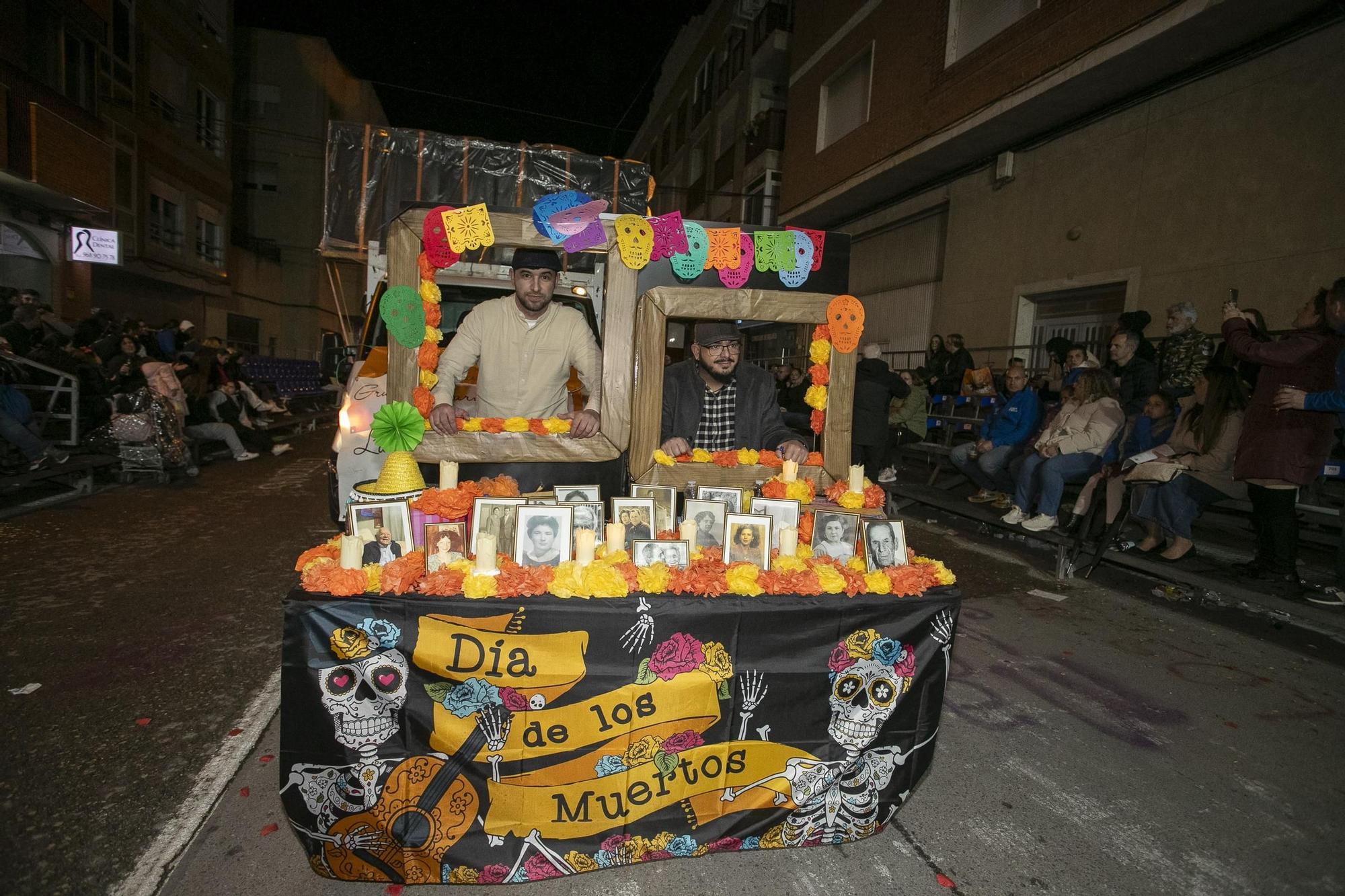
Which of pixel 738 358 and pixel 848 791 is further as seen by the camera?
pixel 738 358

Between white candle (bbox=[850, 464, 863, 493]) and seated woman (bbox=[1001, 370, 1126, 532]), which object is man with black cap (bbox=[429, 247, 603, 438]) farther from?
seated woman (bbox=[1001, 370, 1126, 532])

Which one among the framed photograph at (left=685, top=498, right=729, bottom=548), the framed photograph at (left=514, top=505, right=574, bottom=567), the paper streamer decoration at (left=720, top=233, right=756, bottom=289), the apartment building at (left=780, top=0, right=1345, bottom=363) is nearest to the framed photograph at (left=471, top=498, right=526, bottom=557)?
the framed photograph at (left=514, top=505, right=574, bottom=567)

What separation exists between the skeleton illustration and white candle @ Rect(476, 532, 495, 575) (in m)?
1.15

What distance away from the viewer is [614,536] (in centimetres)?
227

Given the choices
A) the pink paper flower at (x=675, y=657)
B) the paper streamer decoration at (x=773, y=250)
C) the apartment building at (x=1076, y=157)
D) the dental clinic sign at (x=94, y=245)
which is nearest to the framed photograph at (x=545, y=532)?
the pink paper flower at (x=675, y=657)

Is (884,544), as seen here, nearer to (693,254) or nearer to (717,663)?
(717,663)

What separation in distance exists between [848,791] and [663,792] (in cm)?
66

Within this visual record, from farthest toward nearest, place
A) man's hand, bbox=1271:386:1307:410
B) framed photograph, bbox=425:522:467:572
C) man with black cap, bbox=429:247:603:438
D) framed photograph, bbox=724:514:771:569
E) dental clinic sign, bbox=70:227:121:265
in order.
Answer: dental clinic sign, bbox=70:227:121:265 → man's hand, bbox=1271:386:1307:410 → man with black cap, bbox=429:247:603:438 → framed photograph, bbox=724:514:771:569 → framed photograph, bbox=425:522:467:572

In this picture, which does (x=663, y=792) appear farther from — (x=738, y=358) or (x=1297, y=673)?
(x=1297, y=673)

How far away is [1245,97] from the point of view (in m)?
7.45

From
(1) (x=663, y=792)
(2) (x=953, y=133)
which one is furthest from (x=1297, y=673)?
(2) (x=953, y=133)

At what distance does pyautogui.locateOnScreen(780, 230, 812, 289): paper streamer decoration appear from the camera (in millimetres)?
3008

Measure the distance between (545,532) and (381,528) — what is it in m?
0.58

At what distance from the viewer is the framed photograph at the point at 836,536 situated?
8.48ft
